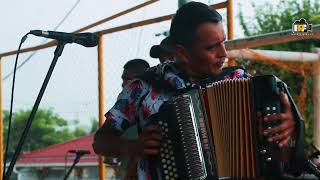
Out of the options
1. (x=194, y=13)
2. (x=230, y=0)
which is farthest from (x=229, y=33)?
(x=194, y=13)

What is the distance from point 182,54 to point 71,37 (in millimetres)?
888

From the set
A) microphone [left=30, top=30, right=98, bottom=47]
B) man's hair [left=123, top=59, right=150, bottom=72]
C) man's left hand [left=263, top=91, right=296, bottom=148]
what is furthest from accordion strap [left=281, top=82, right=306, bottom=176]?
man's hair [left=123, top=59, right=150, bottom=72]

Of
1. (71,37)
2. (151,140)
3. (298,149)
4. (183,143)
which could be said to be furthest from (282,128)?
(71,37)

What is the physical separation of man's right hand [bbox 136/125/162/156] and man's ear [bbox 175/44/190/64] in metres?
0.36

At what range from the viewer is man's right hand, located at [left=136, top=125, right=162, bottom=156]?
261 cm

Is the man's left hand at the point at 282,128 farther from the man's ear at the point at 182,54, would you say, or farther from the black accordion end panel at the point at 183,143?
the man's ear at the point at 182,54

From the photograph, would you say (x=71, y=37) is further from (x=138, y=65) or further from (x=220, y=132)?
(x=138, y=65)

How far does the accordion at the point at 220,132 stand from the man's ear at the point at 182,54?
0.16 metres

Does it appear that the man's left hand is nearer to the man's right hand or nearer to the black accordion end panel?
the black accordion end panel

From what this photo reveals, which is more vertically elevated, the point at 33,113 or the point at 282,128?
the point at 33,113

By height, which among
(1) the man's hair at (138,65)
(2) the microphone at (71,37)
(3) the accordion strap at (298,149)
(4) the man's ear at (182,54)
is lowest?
(3) the accordion strap at (298,149)

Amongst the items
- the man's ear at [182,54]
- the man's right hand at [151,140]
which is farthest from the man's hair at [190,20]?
the man's right hand at [151,140]

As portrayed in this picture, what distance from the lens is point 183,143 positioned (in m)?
2.62

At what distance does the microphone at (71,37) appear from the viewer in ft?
11.3
